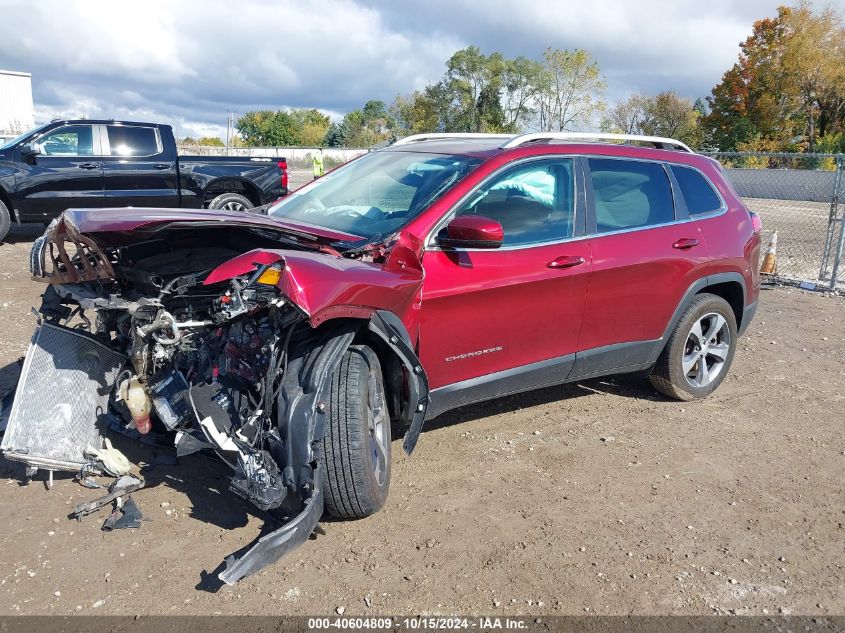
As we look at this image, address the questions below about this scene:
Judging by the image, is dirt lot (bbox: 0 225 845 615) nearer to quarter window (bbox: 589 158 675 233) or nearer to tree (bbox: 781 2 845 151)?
quarter window (bbox: 589 158 675 233)

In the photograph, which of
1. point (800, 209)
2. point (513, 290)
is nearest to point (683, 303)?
point (513, 290)

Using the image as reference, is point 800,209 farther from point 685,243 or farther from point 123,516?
point 123,516

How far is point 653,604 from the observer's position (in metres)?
2.89

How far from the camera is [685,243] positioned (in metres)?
4.69

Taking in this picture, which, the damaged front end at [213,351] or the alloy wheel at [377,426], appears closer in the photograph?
the damaged front end at [213,351]

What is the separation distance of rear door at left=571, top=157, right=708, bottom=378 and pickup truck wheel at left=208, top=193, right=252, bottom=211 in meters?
7.88

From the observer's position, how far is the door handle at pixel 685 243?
464 cm

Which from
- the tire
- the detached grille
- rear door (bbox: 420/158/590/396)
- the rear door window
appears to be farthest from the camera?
the rear door window

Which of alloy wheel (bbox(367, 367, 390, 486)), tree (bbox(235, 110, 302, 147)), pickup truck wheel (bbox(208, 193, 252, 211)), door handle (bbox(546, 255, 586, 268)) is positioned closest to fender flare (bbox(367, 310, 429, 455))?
alloy wheel (bbox(367, 367, 390, 486))

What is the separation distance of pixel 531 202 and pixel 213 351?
6.64 ft

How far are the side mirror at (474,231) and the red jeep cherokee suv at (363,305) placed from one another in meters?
0.01

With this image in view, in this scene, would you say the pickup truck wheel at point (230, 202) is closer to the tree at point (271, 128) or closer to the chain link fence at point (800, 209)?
the chain link fence at point (800, 209)

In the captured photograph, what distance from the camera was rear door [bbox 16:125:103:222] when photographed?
10594 millimetres

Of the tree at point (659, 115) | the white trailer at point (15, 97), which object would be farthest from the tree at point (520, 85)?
the white trailer at point (15, 97)
